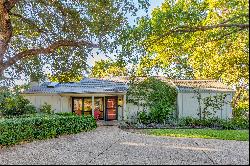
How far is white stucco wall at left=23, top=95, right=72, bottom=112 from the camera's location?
89.5 ft

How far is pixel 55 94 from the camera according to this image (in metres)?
27.2

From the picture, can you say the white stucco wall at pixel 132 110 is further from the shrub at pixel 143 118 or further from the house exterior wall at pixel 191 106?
the house exterior wall at pixel 191 106

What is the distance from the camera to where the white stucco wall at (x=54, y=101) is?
27.3 metres

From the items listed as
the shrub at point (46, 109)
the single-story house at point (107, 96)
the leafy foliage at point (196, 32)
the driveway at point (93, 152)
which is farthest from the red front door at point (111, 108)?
the leafy foliage at point (196, 32)

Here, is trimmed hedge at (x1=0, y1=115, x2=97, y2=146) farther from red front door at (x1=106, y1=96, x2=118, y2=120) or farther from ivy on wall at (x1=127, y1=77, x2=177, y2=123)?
red front door at (x1=106, y1=96, x2=118, y2=120)

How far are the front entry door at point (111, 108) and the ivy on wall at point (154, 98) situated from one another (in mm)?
1909

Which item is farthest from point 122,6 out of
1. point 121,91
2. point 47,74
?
point 121,91

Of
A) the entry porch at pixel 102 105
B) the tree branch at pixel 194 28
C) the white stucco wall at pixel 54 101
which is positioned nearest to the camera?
the tree branch at pixel 194 28

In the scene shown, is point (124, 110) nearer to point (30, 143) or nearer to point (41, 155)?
point (30, 143)

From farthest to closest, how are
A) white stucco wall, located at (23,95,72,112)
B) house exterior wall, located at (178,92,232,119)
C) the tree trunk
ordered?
white stucco wall, located at (23,95,72,112) → house exterior wall, located at (178,92,232,119) → the tree trunk

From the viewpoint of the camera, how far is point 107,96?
1081 inches

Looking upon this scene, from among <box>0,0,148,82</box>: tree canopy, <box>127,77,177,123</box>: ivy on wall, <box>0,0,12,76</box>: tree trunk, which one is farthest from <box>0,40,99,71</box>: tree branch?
<box>127,77,177,123</box>: ivy on wall

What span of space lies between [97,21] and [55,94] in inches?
672

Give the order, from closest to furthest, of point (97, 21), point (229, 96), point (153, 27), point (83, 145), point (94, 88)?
point (153, 27) < point (97, 21) < point (83, 145) < point (229, 96) < point (94, 88)
